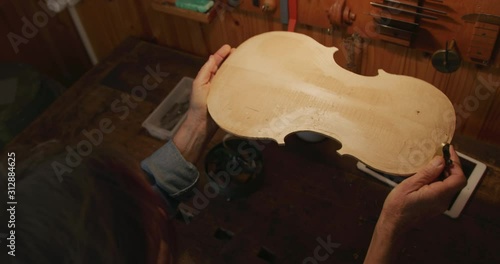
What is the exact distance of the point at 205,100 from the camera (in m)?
0.97

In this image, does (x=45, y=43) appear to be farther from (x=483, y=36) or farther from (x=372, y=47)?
(x=483, y=36)

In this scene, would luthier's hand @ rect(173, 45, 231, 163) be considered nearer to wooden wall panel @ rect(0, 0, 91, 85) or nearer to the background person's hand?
the background person's hand

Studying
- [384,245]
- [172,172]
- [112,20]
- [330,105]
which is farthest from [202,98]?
[112,20]

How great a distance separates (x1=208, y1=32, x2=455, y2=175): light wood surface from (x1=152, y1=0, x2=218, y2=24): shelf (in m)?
0.30

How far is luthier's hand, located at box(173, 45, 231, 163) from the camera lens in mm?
995

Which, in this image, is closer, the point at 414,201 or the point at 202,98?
the point at 414,201

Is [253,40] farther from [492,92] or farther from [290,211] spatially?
[492,92]

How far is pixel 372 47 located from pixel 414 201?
498 mm

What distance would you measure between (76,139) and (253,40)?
0.64m

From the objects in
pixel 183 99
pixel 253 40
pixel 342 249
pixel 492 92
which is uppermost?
pixel 253 40

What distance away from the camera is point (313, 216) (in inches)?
41.4

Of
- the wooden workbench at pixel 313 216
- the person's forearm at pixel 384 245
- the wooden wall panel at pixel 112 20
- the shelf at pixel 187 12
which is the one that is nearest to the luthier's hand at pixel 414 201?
the person's forearm at pixel 384 245

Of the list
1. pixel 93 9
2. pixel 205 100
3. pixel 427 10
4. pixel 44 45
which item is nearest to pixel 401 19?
pixel 427 10

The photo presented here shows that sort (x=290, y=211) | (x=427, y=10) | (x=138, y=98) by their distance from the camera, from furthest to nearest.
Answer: (x=138, y=98) → (x=290, y=211) → (x=427, y=10)
